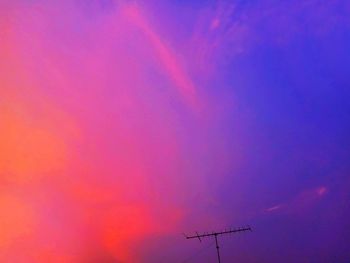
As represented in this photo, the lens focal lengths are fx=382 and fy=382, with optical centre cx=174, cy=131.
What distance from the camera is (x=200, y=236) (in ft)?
66.1

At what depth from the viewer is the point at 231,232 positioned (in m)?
20.2

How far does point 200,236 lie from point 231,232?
1664 millimetres
